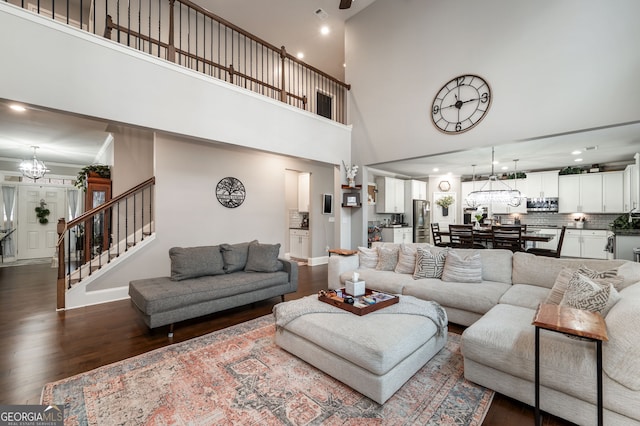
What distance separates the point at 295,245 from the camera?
7633 mm

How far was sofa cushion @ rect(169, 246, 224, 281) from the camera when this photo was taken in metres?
3.58

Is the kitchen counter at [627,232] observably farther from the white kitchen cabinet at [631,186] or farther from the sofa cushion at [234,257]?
the sofa cushion at [234,257]

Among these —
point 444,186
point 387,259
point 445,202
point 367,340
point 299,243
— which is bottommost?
point 367,340

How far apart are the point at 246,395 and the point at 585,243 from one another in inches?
330

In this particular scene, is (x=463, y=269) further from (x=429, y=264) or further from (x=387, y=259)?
(x=387, y=259)

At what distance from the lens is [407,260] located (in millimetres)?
3990

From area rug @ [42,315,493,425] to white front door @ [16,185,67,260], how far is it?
27.2 ft

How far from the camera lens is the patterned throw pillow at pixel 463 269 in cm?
340

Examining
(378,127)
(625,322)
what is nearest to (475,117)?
(378,127)

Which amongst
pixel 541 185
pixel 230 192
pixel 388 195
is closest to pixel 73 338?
pixel 230 192

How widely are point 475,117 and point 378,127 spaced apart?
5.76ft

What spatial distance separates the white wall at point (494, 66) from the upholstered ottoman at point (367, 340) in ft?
10.6

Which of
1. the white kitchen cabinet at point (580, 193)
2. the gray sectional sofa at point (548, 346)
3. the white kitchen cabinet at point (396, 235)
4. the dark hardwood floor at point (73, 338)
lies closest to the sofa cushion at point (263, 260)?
the dark hardwood floor at point (73, 338)

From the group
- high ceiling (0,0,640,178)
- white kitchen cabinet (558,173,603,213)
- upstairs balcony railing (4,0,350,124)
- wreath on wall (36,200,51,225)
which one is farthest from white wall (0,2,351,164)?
wreath on wall (36,200,51,225)
